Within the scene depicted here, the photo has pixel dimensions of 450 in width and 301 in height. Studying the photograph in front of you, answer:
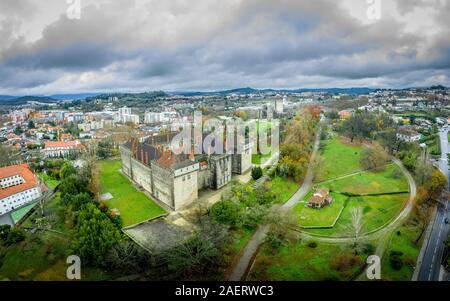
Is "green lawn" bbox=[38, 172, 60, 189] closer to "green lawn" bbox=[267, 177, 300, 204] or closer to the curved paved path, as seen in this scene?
"green lawn" bbox=[267, 177, 300, 204]

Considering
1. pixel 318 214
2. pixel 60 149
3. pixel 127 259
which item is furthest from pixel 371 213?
pixel 60 149

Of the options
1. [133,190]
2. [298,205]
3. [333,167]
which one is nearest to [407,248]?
[298,205]

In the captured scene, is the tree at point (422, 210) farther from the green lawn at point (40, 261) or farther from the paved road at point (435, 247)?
the green lawn at point (40, 261)

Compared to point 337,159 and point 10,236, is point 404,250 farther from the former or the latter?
point 10,236

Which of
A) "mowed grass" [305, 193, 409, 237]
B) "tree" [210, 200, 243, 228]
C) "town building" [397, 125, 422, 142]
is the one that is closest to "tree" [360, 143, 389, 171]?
"mowed grass" [305, 193, 409, 237]
